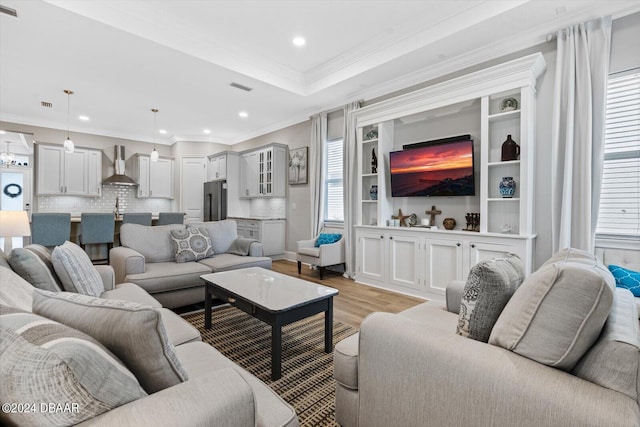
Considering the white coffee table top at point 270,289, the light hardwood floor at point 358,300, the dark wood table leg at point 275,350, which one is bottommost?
the light hardwood floor at point 358,300

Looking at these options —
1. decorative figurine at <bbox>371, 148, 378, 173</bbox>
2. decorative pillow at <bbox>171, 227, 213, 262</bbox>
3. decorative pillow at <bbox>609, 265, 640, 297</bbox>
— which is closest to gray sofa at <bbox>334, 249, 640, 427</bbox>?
decorative pillow at <bbox>609, 265, 640, 297</bbox>

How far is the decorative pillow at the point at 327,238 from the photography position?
489 centimetres

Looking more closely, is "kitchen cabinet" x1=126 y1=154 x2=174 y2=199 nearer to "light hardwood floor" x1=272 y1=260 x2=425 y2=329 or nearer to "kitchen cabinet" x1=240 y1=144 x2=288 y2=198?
"kitchen cabinet" x1=240 y1=144 x2=288 y2=198

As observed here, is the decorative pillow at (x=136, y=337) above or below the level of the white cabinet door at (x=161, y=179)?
below

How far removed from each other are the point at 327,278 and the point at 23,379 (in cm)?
417

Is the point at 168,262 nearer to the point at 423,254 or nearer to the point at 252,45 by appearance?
the point at 252,45

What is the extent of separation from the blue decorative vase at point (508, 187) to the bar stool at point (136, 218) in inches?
219

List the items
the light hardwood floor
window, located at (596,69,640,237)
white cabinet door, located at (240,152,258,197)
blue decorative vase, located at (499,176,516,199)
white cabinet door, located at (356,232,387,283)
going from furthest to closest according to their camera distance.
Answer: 1. white cabinet door, located at (240,152,258,197)
2. white cabinet door, located at (356,232,387,283)
3. blue decorative vase, located at (499,176,516,199)
4. the light hardwood floor
5. window, located at (596,69,640,237)

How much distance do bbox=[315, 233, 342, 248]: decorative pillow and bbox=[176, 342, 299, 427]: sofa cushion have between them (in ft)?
11.5

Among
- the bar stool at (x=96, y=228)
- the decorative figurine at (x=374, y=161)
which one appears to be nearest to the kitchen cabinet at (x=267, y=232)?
the bar stool at (x=96, y=228)

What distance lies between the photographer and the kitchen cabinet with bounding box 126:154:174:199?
7246 mm

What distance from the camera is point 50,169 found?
242 inches

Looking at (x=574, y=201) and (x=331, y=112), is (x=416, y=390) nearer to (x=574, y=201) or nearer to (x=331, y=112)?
(x=574, y=201)

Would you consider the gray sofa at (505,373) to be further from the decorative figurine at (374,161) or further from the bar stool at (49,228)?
the bar stool at (49,228)
